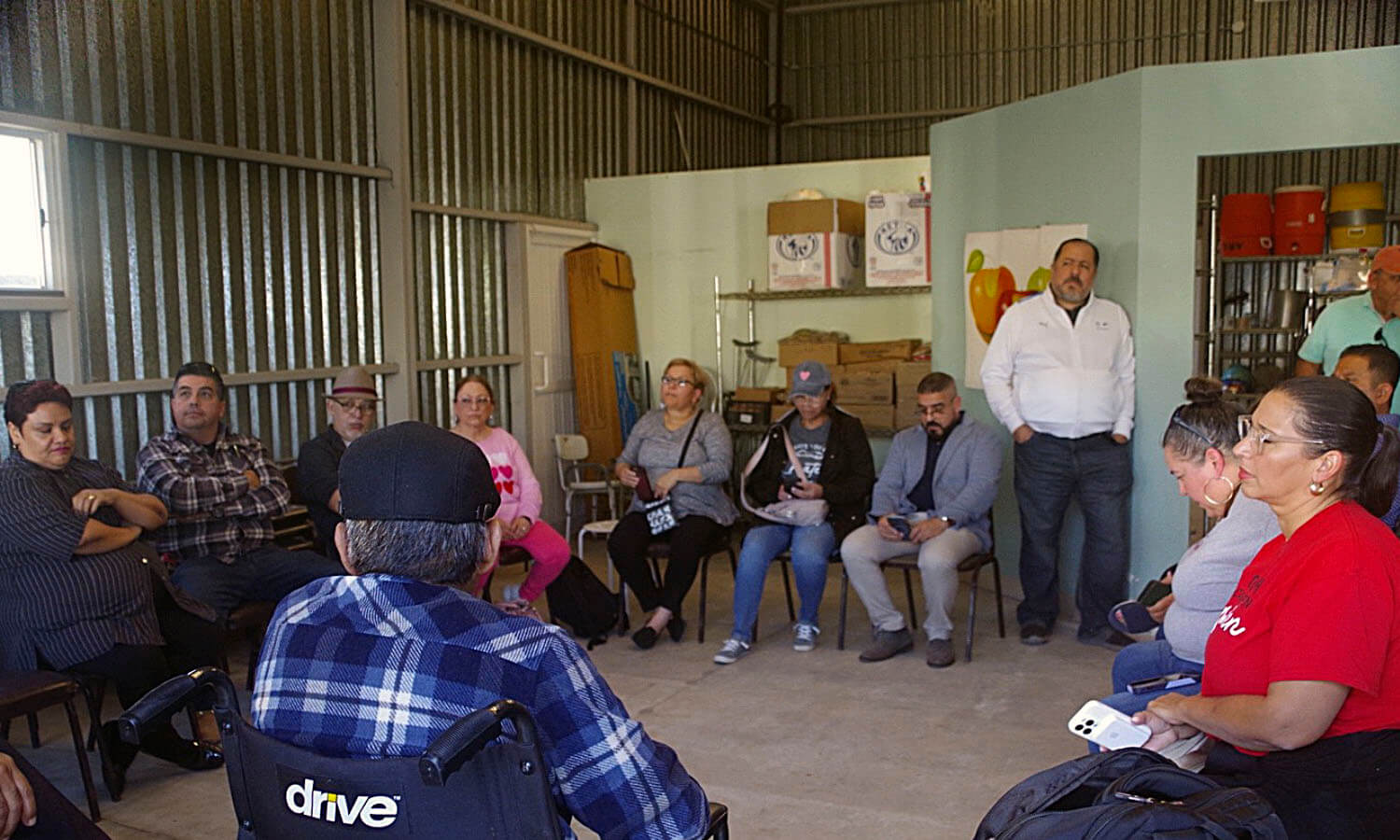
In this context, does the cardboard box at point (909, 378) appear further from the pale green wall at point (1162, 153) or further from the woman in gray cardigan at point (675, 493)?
the woman in gray cardigan at point (675, 493)

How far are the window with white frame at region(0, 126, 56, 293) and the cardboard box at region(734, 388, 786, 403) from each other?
4342 millimetres

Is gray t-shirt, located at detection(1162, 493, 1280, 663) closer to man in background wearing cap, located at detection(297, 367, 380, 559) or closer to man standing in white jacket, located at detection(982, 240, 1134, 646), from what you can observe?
man standing in white jacket, located at detection(982, 240, 1134, 646)

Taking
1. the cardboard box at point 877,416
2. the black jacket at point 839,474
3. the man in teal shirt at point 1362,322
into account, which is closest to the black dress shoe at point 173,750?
the black jacket at point 839,474

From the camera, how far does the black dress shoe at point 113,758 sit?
3.81 metres

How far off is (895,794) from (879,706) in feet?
2.82

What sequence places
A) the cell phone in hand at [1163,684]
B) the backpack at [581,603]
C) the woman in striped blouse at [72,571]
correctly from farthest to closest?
the backpack at [581,603]
the woman in striped blouse at [72,571]
the cell phone in hand at [1163,684]

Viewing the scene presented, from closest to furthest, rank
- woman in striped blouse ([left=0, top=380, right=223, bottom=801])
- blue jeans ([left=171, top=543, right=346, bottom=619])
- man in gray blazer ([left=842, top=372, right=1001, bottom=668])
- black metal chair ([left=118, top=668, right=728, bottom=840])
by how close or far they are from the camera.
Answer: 1. black metal chair ([left=118, top=668, right=728, bottom=840])
2. woman in striped blouse ([left=0, top=380, right=223, bottom=801])
3. blue jeans ([left=171, top=543, right=346, bottom=619])
4. man in gray blazer ([left=842, top=372, right=1001, bottom=668])

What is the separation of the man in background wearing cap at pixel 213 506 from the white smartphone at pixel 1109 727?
3220 millimetres

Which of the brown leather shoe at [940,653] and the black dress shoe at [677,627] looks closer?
the brown leather shoe at [940,653]

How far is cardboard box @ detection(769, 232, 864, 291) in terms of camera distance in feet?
25.7

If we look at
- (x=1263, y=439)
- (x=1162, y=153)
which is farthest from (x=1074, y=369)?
(x=1263, y=439)

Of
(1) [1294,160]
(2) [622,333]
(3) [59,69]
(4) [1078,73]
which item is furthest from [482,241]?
(1) [1294,160]

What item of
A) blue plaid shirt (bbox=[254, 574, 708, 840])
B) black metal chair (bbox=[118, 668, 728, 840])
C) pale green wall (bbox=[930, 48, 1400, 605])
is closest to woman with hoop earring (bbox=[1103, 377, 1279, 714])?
blue plaid shirt (bbox=[254, 574, 708, 840])

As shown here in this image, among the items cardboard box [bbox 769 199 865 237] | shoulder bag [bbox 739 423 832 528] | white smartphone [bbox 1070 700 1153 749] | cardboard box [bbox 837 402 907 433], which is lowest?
shoulder bag [bbox 739 423 832 528]
